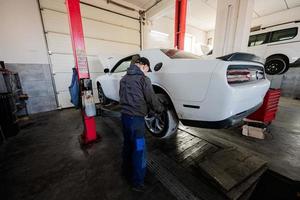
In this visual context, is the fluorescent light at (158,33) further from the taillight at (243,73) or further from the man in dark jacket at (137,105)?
the man in dark jacket at (137,105)

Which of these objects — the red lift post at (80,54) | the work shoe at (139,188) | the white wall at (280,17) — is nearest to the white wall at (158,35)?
the white wall at (280,17)

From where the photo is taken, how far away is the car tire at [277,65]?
5.50 meters

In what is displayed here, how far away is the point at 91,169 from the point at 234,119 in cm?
182

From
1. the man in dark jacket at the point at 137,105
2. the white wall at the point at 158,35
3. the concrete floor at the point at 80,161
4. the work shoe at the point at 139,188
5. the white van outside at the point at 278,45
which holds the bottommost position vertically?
the concrete floor at the point at 80,161

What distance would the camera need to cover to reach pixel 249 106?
154 centimetres

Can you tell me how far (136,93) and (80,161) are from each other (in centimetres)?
141

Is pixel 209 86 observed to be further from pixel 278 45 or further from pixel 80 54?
pixel 278 45

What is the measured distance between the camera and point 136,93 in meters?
1.21

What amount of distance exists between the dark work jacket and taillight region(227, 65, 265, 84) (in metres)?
0.87

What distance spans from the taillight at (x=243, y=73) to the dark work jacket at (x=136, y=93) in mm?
872

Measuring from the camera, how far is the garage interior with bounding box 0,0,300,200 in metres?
1.39

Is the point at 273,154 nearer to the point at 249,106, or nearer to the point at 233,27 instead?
the point at 249,106

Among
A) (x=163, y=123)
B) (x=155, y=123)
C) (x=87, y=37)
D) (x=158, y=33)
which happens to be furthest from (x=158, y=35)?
(x=163, y=123)

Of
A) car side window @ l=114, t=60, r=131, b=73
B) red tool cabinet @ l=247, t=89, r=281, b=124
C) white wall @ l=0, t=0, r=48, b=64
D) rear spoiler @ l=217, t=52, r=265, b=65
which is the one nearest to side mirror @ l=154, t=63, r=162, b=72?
rear spoiler @ l=217, t=52, r=265, b=65
